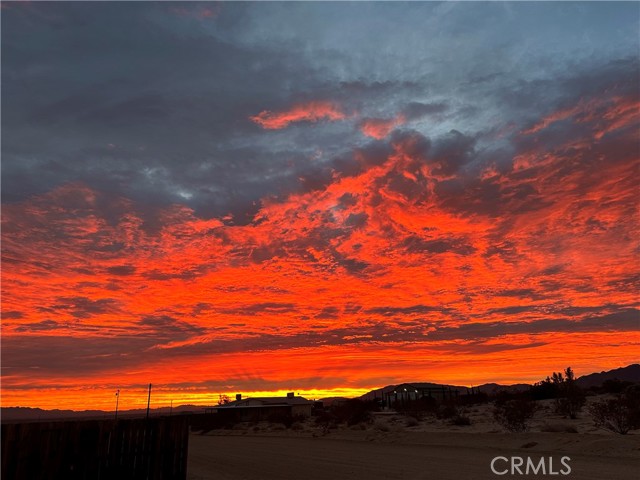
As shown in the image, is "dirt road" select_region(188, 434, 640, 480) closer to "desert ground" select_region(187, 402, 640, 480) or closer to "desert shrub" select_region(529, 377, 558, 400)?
"desert ground" select_region(187, 402, 640, 480)

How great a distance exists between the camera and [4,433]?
912cm

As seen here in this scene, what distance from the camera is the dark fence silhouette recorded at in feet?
30.7

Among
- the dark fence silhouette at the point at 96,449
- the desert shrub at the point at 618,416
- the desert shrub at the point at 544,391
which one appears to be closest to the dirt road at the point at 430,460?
the desert shrub at the point at 618,416

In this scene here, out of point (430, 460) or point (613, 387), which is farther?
point (613, 387)

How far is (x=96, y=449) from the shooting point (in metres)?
11.2

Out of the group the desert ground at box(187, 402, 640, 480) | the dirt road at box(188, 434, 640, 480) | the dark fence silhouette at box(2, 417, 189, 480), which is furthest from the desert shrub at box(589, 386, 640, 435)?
the dark fence silhouette at box(2, 417, 189, 480)

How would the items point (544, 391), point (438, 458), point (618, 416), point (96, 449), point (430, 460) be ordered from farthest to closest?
point (544, 391), point (618, 416), point (438, 458), point (430, 460), point (96, 449)

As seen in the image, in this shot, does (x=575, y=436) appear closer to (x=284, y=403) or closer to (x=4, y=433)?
(x=4, y=433)

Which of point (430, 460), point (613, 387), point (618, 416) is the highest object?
point (613, 387)

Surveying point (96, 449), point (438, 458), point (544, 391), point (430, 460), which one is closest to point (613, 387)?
point (544, 391)

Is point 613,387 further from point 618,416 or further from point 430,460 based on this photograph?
point 430,460

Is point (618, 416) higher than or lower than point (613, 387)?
lower

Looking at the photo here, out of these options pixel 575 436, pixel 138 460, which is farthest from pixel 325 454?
pixel 138 460

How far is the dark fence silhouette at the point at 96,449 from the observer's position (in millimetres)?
9359
